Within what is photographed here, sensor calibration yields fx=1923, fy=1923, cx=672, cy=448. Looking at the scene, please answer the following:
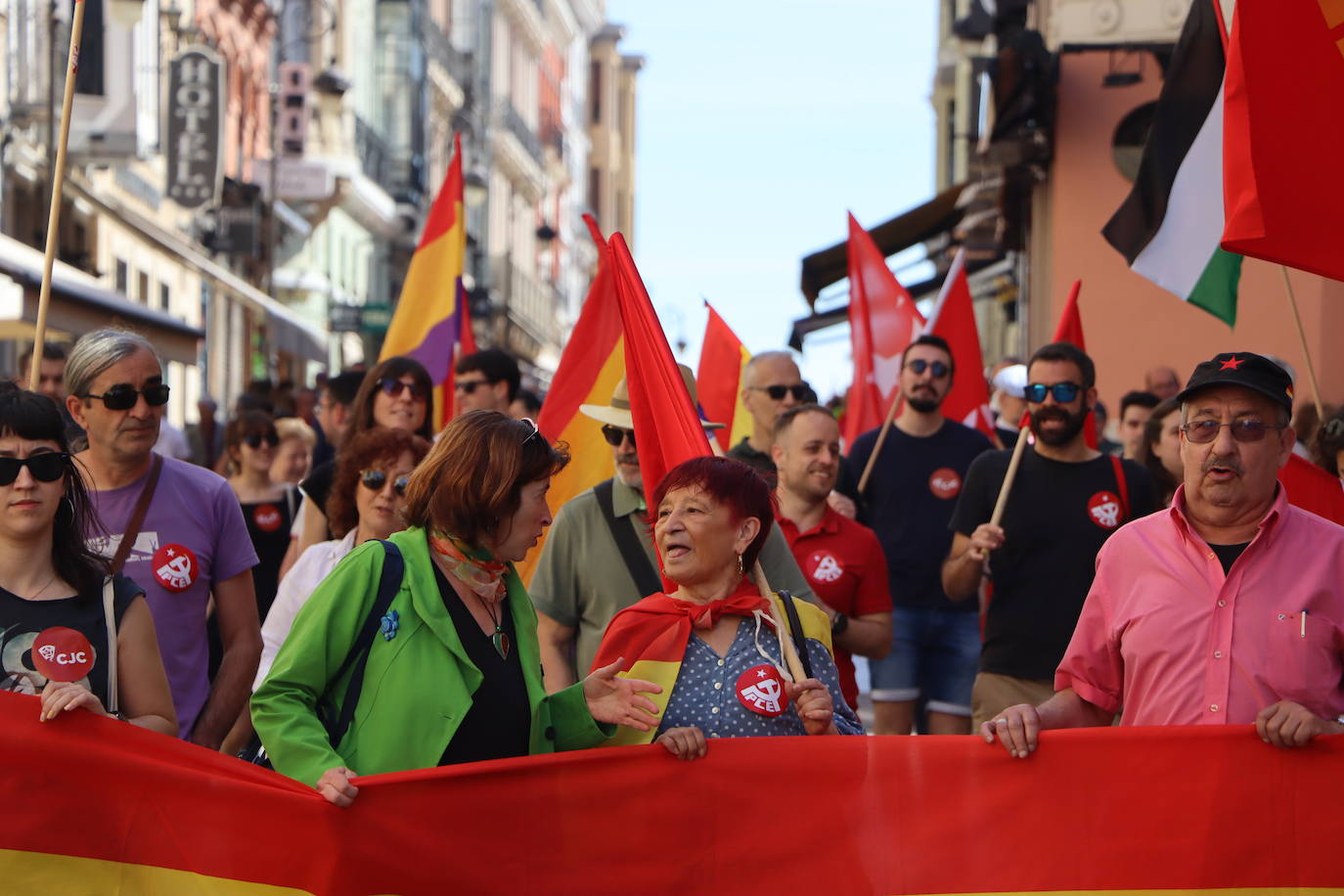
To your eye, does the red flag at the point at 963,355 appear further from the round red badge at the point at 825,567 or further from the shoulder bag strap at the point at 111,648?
the shoulder bag strap at the point at 111,648

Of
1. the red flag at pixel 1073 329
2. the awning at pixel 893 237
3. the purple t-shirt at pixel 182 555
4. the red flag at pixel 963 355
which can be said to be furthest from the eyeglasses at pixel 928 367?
the awning at pixel 893 237

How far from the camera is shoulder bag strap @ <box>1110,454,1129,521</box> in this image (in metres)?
6.57

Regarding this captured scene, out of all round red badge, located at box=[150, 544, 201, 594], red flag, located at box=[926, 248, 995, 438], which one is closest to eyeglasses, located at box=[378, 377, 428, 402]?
round red badge, located at box=[150, 544, 201, 594]

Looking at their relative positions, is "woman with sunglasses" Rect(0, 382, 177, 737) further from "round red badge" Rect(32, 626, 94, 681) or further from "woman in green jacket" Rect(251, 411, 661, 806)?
"woman in green jacket" Rect(251, 411, 661, 806)

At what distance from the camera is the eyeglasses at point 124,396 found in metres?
5.19

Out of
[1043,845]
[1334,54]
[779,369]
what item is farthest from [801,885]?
[779,369]

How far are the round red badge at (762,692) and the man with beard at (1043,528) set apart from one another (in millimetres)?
2011

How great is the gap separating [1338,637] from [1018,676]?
2.50 meters

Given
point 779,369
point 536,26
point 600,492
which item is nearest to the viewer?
point 600,492

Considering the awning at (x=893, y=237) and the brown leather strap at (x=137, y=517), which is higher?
the awning at (x=893, y=237)

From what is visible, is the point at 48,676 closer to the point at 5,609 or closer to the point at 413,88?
the point at 5,609

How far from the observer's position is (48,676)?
13.4 ft

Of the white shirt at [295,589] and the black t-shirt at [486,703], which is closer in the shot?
the black t-shirt at [486,703]

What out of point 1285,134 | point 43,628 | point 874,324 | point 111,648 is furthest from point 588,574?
point 874,324
